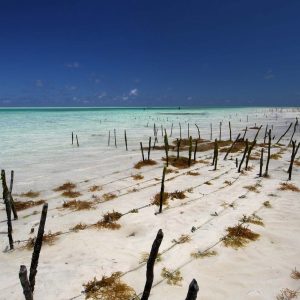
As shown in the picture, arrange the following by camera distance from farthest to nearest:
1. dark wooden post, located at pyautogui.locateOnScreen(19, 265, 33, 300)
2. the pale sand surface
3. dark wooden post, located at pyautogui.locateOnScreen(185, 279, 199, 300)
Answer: the pale sand surface, dark wooden post, located at pyautogui.locateOnScreen(19, 265, 33, 300), dark wooden post, located at pyautogui.locateOnScreen(185, 279, 199, 300)

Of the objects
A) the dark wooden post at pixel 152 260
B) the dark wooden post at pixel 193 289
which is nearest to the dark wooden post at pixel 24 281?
the dark wooden post at pixel 152 260

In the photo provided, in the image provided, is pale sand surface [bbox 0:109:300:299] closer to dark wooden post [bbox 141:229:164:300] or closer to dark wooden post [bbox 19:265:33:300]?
dark wooden post [bbox 141:229:164:300]

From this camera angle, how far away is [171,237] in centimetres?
849

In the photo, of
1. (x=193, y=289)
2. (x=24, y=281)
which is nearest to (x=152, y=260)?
(x=193, y=289)

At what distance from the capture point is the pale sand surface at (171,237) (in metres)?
6.43

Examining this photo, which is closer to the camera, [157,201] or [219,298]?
[219,298]

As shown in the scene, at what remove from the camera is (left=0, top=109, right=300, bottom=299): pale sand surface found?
6.43 metres

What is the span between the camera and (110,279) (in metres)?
6.45

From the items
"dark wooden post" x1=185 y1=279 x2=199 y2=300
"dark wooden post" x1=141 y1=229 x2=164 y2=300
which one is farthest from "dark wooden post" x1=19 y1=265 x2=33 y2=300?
"dark wooden post" x1=185 y1=279 x2=199 y2=300

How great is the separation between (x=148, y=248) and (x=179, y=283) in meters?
1.63

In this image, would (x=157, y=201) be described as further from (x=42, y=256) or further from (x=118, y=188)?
(x=42, y=256)

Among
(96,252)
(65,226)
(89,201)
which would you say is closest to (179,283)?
(96,252)

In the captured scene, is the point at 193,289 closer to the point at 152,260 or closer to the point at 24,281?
the point at 152,260

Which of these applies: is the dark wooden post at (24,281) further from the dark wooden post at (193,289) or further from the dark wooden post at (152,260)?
the dark wooden post at (193,289)
